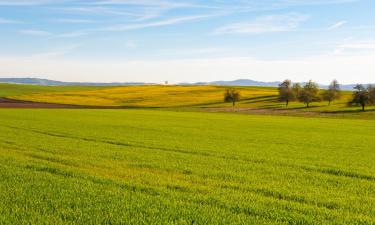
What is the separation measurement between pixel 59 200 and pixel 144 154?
35.4ft

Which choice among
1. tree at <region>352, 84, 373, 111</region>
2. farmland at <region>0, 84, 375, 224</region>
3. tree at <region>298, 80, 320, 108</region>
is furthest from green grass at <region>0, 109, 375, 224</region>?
tree at <region>298, 80, 320, 108</region>

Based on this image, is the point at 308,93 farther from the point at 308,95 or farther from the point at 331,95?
the point at 331,95

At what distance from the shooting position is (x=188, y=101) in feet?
444

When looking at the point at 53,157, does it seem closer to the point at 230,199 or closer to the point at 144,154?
the point at 144,154

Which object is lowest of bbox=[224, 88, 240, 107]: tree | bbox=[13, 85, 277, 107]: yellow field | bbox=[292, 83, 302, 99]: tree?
bbox=[13, 85, 277, 107]: yellow field

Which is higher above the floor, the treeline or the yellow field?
the treeline

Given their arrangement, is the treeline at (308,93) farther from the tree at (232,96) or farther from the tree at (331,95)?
the tree at (232,96)

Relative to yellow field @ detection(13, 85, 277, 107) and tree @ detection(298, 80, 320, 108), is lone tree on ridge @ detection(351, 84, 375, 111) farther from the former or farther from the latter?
yellow field @ detection(13, 85, 277, 107)

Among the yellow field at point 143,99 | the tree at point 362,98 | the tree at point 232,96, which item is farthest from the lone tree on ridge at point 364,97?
the yellow field at point 143,99

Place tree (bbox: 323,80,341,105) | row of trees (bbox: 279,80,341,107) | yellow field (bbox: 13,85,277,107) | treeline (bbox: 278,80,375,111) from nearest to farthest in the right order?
treeline (bbox: 278,80,375,111) < row of trees (bbox: 279,80,341,107) < tree (bbox: 323,80,341,105) < yellow field (bbox: 13,85,277,107)

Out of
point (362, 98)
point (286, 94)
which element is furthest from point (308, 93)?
point (362, 98)

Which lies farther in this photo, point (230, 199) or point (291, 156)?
point (291, 156)

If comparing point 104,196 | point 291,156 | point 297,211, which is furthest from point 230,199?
point 291,156

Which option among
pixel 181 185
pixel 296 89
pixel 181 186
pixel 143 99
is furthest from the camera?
pixel 143 99
